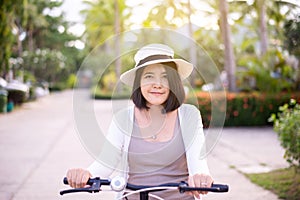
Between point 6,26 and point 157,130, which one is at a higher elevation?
point 6,26

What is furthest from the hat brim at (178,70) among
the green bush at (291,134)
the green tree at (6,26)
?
the green tree at (6,26)

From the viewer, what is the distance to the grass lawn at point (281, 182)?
529 centimetres

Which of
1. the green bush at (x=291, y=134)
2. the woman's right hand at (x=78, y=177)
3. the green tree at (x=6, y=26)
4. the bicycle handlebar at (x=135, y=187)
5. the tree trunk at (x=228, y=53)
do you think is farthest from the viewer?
the green tree at (x=6, y=26)

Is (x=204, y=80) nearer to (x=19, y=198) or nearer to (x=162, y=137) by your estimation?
(x=162, y=137)

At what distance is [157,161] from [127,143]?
0.17 m

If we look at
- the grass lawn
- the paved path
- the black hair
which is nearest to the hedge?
the paved path

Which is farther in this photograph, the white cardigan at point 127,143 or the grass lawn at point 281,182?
the grass lawn at point 281,182

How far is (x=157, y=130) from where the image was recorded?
7.00 ft

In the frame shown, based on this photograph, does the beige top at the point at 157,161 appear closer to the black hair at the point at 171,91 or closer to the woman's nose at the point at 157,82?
the black hair at the point at 171,91

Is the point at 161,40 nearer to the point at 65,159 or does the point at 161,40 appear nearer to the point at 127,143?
the point at 127,143

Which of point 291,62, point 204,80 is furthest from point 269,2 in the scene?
point 204,80

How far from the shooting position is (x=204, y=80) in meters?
2.29

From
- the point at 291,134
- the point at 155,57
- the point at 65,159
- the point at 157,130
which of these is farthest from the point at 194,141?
the point at 65,159

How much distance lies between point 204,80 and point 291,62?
14642 mm
